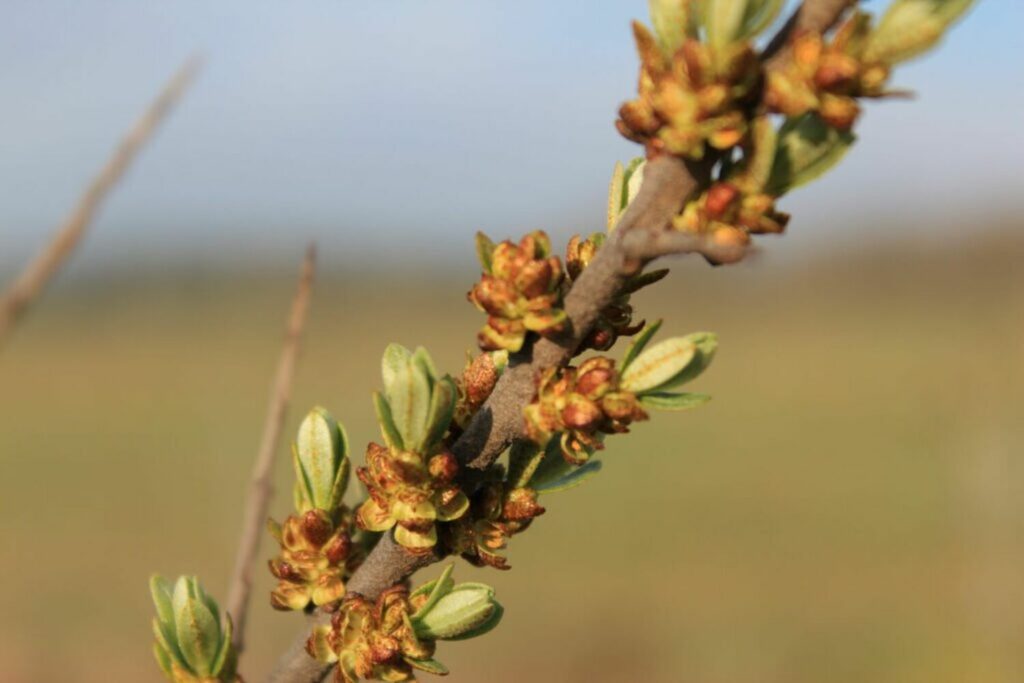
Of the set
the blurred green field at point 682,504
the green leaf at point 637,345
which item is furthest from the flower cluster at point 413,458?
the blurred green field at point 682,504

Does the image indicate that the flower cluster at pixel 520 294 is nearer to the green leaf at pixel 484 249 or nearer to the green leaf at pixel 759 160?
the green leaf at pixel 484 249

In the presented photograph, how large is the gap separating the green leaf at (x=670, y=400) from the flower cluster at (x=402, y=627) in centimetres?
17

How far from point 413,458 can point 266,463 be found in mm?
293

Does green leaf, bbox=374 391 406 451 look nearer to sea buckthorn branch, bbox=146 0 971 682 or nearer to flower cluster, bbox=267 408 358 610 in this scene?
sea buckthorn branch, bbox=146 0 971 682

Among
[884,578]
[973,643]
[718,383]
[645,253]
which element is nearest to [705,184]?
[645,253]

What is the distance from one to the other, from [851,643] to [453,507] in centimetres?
951

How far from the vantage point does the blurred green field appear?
894cm

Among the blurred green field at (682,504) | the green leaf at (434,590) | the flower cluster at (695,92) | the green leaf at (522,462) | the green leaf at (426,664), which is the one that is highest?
the flower cluster at (695,92)

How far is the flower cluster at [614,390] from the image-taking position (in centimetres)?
58

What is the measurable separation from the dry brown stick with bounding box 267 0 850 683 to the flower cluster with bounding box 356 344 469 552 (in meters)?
0.03

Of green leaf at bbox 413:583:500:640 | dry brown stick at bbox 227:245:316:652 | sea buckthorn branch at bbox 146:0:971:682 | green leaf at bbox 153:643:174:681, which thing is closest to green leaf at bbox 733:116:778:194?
sea buckthorn branch at bbox 146:0:971:682

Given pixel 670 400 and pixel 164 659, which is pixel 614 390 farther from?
pixel 164 659

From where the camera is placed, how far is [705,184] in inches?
22.2

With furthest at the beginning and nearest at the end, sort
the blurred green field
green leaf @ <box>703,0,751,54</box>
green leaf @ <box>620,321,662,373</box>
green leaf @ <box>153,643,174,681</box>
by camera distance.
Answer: the blurred green field, green leaf @ <box>153,643,174,681</box>, green leaf @ <box>620,321,662,373</box>, green leaf @ <box>703,0,751,54</box>
